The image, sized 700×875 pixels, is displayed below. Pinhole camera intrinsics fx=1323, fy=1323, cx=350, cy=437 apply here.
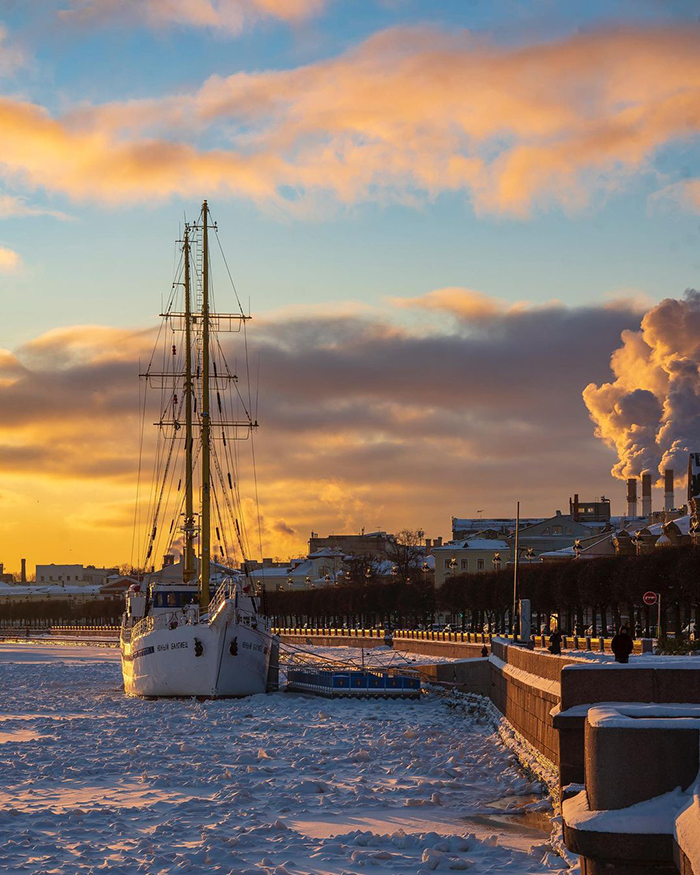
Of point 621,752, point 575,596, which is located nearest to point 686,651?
point 621,752

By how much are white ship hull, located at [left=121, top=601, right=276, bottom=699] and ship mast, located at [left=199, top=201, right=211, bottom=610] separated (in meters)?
2.85

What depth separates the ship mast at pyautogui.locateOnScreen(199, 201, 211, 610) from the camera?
59.5 metres

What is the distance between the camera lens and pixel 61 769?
96.2 feet

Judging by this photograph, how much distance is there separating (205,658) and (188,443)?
676 inches

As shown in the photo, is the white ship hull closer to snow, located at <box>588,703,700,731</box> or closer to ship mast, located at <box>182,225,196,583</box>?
ship mast, located at <box>182,225,196,583</box>

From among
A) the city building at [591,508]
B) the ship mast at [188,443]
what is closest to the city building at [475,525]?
the city building at [591,508]

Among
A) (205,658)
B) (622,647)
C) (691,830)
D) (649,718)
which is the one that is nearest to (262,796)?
(622,647)

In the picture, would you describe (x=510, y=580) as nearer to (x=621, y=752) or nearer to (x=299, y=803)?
(x=299, y=803)

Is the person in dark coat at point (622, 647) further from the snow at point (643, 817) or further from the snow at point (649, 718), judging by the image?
the snow at point (643, 817)

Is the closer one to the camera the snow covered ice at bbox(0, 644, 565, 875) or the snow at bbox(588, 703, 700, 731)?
the snow at bbox(588, 703, 700, 731)

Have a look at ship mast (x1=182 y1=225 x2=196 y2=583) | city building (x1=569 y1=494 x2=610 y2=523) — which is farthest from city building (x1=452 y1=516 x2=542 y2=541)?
ship mast (x1=182 y1=225 x2=196 y2=583)

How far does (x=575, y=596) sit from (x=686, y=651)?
52.9 m

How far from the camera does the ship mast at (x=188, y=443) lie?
6644cm

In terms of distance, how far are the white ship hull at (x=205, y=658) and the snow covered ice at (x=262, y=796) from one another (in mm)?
8342
